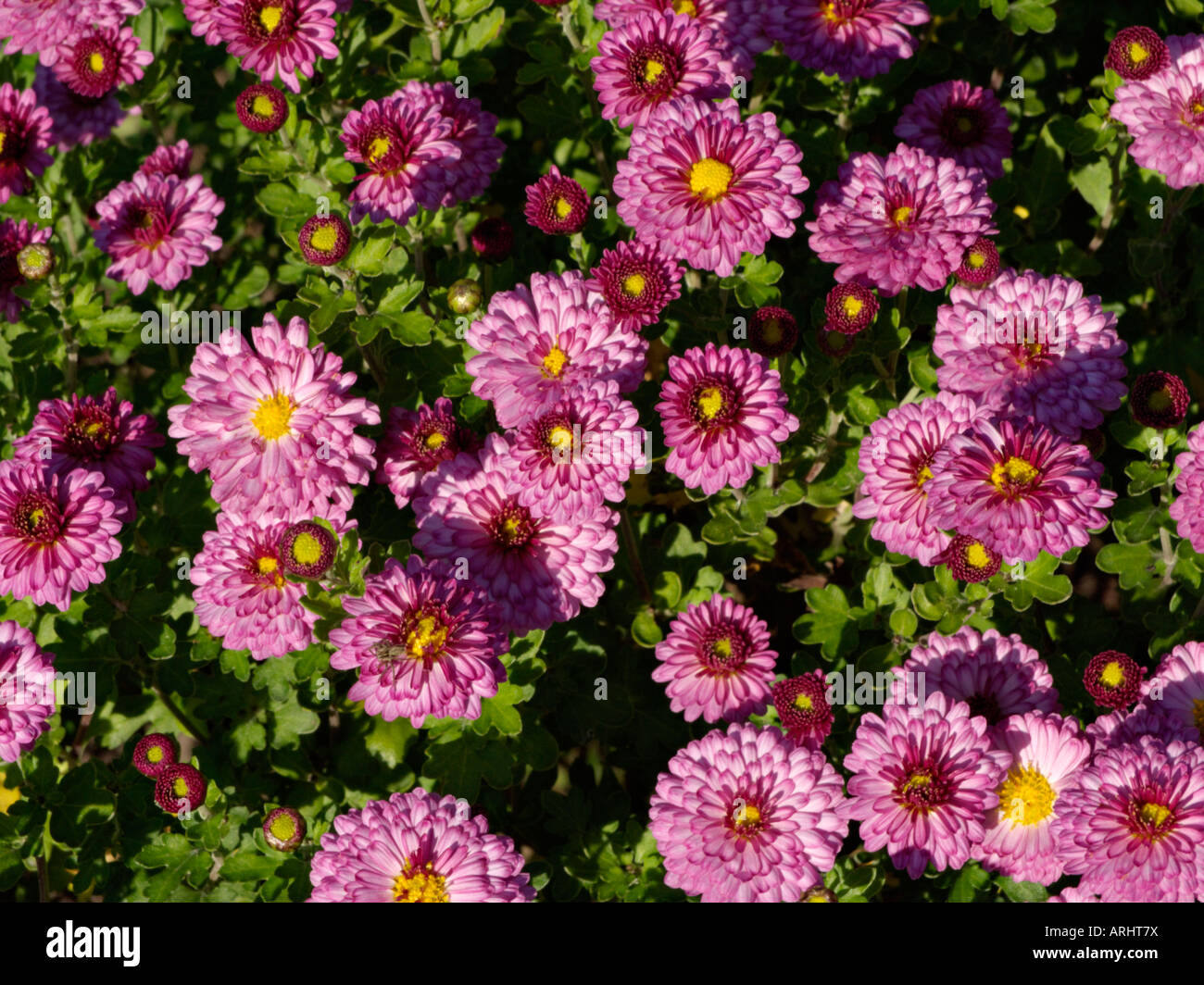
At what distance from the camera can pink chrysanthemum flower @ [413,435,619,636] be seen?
3.98 metres

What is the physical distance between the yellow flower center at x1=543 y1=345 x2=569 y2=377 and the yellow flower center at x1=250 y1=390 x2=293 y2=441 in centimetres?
89

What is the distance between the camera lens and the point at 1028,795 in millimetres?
3887

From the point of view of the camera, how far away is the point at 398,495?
13.6 ft

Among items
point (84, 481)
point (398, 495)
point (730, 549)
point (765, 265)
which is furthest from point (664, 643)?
point (84, 481)

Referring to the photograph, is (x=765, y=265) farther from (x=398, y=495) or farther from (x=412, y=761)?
(x=412, y=761)

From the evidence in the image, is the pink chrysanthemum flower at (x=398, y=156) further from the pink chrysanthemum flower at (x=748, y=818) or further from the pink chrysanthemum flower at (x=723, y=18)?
the pink chrysanthemum flower at (x=748, y=818)

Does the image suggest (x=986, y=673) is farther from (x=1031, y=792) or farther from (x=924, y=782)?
(x=924, y=782)

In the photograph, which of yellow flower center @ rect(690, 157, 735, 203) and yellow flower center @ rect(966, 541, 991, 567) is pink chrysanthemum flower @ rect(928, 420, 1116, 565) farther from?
yellow flower center @ rect(690, 157, 735, 203)

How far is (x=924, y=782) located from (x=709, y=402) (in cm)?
144

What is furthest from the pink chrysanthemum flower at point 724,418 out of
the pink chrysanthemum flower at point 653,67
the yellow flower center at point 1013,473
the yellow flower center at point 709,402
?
the pink chrysanthemum flower at point 653,67

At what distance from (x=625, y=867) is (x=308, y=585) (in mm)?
1713

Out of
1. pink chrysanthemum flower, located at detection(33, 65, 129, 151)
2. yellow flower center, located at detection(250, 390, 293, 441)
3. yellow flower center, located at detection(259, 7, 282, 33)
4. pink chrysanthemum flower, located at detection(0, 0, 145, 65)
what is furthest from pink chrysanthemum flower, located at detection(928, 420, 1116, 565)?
pink chrysanthemum flower, located at detection(33, 65, 129, 151)

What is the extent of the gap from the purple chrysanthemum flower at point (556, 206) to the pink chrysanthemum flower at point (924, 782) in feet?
6.84

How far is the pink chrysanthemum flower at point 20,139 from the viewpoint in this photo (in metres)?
4.87
